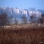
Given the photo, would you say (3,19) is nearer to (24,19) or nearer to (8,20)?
(8,20)

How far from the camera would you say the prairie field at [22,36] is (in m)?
2.00

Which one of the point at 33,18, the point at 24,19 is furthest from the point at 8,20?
the point at 33,18

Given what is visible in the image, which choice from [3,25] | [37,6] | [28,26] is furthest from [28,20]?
[3,25]

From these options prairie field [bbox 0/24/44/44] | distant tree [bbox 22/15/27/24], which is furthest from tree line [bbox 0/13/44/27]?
prairie field [bbox 0/24/44/44]

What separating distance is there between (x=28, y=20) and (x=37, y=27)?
0.75ft

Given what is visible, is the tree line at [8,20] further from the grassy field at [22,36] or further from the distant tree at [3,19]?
the grassy field at [22,36]

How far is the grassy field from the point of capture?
1997 mm

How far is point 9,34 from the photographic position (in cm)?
202

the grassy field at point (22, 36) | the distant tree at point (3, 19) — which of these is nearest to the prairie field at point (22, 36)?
the grassy field at point (22, 36)

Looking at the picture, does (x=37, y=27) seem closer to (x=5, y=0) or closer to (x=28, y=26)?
Answer: (x=28, y=26)

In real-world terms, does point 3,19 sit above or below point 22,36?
above

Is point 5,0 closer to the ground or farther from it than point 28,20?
farther from it

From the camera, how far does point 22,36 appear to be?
6.68 feet

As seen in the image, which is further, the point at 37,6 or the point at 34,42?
the point at 37,6
